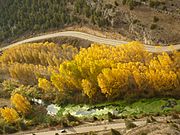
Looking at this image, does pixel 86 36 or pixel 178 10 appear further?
pixel 86 36

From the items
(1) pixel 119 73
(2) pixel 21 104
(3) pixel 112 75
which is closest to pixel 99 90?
(3) pixel 112 75

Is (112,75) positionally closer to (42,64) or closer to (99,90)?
(99,90)

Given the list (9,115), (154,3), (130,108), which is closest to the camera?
(130,108)

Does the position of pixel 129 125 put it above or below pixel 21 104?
above

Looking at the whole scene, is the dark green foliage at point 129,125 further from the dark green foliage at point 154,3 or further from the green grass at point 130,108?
the dark green foliage at point 154,3

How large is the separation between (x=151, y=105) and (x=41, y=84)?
4529 cm

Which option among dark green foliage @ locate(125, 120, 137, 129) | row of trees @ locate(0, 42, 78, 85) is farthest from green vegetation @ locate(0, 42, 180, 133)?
dark green foliage @ locate(125, 120, 137, 129)

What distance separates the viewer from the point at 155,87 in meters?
153

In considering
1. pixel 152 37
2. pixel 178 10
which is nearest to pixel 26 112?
pixel 152 37

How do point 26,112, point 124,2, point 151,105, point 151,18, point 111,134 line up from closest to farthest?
point 111,134
point 151,105
point 26,112
point 151,18
point 124,2

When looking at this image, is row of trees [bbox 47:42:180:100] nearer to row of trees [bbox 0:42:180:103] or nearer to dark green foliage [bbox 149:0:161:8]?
row of trees [bbox 0:42:180:103]

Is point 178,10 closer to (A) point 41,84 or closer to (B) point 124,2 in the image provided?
(B) point 124,2

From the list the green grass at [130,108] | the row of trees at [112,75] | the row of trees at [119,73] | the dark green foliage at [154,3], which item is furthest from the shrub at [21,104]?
the dark green foliage at [154,3]

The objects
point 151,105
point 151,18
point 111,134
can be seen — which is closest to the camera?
point 111,134
